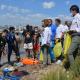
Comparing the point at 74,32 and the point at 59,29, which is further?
the point at 59,29

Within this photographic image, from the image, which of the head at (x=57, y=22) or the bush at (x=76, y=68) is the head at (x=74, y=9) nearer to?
the bush at (x=76, y=68)

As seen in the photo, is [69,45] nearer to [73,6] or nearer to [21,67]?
[73,6]

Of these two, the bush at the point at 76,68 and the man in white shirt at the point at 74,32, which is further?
the man in white shirt at the point at 74,32

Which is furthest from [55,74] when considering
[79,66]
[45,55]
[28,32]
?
[28,32]

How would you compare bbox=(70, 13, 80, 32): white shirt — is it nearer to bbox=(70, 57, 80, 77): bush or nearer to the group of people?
the group of people

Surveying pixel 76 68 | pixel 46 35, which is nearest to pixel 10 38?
pixel 46 35

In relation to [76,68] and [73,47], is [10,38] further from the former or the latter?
[76,68]

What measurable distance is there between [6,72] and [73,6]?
288 centimetres

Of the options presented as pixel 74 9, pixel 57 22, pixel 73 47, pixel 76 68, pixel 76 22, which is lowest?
pixel 76 68

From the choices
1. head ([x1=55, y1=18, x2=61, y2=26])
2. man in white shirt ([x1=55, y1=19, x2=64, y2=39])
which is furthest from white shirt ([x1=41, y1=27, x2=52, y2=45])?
head ([x1=55, y1=18, x2=61, y2=26])

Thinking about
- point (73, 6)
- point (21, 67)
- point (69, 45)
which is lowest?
point (21, 67)

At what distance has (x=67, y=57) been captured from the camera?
1169 cm

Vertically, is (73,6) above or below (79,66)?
above

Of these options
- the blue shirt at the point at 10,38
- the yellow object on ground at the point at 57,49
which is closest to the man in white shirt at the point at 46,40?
the yellow object on ground at the point at 57,49
